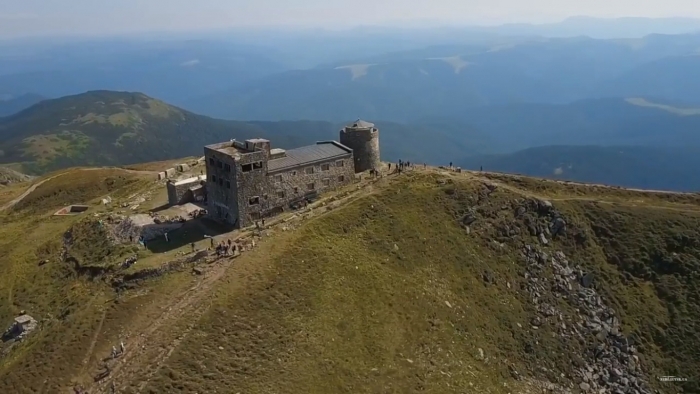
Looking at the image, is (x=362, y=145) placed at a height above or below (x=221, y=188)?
above

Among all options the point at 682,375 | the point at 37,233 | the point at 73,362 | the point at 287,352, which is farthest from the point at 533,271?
the point at 37,233

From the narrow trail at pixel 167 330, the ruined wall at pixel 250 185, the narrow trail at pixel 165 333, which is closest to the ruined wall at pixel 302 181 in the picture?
the ruined wall at pixel 250 185

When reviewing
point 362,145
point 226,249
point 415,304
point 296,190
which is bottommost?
point 415,304

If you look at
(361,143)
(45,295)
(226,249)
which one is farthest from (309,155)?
(45,295)

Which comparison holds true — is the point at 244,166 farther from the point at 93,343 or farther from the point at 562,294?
the point at 562,294

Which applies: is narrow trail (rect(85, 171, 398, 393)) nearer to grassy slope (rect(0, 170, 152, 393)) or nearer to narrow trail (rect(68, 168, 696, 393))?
narrow trail (rect(68, 168, 696, 393))

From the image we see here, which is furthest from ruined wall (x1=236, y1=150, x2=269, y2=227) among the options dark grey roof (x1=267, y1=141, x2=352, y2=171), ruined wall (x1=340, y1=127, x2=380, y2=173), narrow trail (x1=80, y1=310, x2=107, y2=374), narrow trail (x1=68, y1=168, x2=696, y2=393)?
narrow trail (x1=80, y1=310, x2=107, y2=374)
